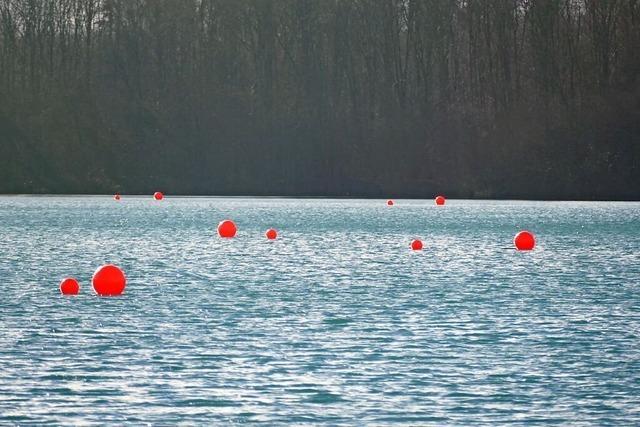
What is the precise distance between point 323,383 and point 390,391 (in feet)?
2.90

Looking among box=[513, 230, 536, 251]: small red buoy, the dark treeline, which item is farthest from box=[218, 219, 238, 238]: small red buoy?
the dark treeline

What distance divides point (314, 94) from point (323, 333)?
80.1 meters

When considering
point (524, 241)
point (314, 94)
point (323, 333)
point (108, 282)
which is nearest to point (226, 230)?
point (524, 241)

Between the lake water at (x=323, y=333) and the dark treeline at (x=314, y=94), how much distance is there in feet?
163

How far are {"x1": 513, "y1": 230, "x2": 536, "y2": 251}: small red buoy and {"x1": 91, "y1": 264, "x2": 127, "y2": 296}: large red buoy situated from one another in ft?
55.2

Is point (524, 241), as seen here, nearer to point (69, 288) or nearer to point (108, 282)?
point (108, 282)

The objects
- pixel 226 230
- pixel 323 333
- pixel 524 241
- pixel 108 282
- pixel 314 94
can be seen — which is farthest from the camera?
pixel 314 94

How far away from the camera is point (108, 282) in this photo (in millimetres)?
25234

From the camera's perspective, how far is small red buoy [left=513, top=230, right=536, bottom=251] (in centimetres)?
3925

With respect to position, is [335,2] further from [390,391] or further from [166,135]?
[390,391]

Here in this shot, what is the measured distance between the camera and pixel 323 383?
15.5 metres

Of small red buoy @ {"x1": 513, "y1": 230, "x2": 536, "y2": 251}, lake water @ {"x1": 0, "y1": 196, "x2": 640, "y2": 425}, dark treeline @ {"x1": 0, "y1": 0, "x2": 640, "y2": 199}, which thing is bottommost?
lake water @ {"x1": 0, "y1": 196, "x2": 640, "y2": 425}

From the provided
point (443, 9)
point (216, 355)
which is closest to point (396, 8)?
point (443, 9)

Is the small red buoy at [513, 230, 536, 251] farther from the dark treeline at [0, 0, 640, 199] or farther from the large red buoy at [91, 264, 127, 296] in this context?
the dark treeline at [0, 0, 640, 199]
